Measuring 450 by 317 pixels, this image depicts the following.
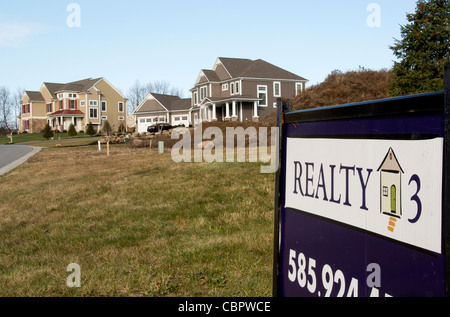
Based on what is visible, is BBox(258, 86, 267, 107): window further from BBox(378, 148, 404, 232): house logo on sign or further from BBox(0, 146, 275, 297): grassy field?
BBox(378, 148, 404, 232): house logo on sign

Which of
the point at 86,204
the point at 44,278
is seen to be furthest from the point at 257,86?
the point at 44,278

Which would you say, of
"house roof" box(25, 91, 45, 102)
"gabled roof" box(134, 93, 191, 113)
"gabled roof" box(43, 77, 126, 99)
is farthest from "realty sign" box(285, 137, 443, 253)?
"house roof" box(25, 91, 45, 102)

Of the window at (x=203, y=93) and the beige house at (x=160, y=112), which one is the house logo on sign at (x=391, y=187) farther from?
the beige house at (x=160, y=112)

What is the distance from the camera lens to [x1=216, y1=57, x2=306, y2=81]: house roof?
46.2m

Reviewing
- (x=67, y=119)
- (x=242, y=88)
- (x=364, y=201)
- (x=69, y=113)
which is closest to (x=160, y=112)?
(x=69, y=113)

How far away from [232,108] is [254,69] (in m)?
5.54

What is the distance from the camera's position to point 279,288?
258 centimetres

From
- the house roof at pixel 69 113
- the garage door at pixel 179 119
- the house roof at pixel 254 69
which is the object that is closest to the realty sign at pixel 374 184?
the house roof at pixel 254 69

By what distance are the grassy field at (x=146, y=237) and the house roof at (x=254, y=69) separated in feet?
119

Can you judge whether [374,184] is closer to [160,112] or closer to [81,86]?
[160,112]

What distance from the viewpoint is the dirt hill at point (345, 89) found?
20141 mm

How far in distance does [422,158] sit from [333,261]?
2.49 ft
